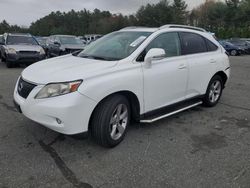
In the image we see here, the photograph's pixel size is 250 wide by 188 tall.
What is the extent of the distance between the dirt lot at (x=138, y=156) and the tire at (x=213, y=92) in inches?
28.8

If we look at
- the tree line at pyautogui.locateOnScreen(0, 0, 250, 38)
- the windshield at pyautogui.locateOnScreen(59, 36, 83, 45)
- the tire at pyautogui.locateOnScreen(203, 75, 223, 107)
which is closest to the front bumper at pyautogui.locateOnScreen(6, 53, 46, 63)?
the windshield at pyautogui.locateOnScreen(59, 36, 83, 45)

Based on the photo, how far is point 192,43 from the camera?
516 cm

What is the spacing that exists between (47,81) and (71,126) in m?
0.64

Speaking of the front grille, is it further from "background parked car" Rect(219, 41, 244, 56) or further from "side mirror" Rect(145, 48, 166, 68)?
"background parked car" Rect(219, 41, 244, 56)

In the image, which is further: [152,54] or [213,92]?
[213,92]

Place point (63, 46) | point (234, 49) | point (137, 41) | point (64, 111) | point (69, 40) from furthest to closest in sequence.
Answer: point (234, 49)
point (69, 40)
point (63, 46)
point (137, 41)
point (64, 111)

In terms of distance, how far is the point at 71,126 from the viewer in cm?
332

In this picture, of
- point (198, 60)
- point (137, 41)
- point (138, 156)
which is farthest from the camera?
point (198, 60)

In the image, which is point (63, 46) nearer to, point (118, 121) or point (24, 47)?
point (24, 47)

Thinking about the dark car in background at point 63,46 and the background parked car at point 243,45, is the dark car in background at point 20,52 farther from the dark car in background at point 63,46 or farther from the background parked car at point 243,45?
the background parked car at point 243,45

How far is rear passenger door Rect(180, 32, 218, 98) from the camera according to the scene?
495cm

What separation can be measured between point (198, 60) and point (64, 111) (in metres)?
2.90

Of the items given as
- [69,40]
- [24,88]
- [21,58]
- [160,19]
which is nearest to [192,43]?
[24,88]

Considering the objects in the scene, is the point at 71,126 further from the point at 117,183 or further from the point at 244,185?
the point at 244,185
